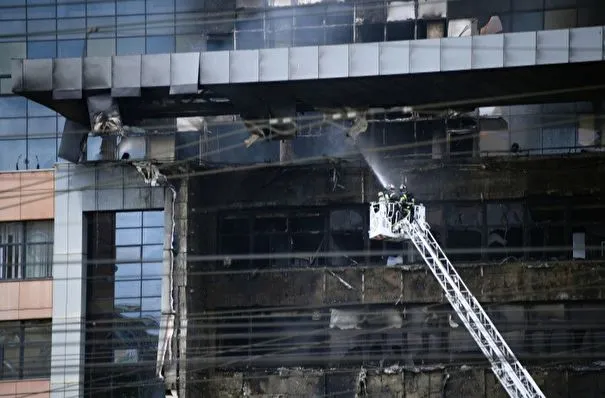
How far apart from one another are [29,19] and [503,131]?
13488mm

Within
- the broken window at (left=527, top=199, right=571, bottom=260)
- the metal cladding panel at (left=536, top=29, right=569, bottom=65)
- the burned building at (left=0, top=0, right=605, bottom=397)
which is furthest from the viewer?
the broken window at (left=527, top=199, right=571, bottom=260)

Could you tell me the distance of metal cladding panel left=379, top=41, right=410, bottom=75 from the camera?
3466cm

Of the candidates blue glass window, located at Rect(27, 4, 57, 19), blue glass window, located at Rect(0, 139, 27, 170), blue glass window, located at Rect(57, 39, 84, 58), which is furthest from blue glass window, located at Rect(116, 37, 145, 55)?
blue glass window, located at Rect(0, 139, 27, 170)

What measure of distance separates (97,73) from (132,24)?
5.31 meters

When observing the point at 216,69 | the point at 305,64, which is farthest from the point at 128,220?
the point at 305,64

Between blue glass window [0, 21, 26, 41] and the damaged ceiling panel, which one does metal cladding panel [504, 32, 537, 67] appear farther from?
blue glass window [0, 21, 26, 41]

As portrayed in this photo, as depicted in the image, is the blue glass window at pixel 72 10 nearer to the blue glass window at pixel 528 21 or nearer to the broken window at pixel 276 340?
the broken window at pixel 276 340

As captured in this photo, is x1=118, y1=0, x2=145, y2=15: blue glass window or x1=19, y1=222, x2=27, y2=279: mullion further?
x1=118, y1=0, x2=145, y2=15: blue glass window

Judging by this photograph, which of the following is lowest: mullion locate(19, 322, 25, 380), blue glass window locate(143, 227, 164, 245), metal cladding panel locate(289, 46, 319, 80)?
mullion locate(19, 322, 25, 380)

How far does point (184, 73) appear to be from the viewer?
3559 centimetres

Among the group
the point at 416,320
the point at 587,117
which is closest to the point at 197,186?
the point at 416,320

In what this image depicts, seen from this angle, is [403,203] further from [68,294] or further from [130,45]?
[130,45]

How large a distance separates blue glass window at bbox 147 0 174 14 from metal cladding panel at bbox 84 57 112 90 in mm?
5069

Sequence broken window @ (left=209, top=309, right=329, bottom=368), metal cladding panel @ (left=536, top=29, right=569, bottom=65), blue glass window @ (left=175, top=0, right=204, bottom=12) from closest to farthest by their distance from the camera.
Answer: metal cladding panel @ (left=536, top=29, right=569, bottom=65), broken window @ (left=209, top=309, right=329, bottom=368), blue glass window @ (left=175, top=0, right=204, bottom=12)
